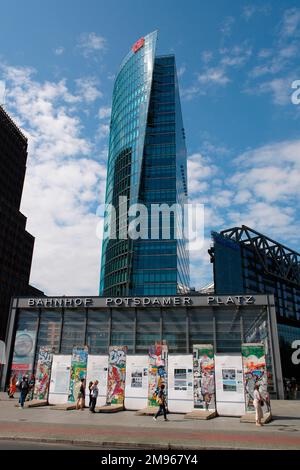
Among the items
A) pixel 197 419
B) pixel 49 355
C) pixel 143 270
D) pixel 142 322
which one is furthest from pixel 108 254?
pixel 197 419

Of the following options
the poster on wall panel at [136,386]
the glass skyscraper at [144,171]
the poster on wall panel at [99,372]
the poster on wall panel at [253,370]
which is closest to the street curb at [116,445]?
the poster on wall panel at [253,370]

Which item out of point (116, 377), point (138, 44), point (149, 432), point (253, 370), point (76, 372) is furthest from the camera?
point (138, 44)

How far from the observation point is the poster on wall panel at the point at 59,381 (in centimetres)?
2628

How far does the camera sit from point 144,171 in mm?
112188

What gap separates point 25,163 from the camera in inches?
5576

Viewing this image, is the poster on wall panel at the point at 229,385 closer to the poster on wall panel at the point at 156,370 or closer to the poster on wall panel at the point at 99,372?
the poster on wall panel at the point at 156,370

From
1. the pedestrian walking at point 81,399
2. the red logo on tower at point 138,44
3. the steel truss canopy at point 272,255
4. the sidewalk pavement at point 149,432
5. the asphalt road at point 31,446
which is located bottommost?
the asphalt road at point 31,446

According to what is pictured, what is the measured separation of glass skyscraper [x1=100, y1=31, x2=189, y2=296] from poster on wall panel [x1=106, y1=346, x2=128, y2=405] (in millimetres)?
72734

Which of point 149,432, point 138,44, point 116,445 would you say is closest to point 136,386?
point 149,432

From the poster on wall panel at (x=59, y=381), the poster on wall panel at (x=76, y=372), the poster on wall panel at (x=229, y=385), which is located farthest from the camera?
the poster on wall panel at (x=59, y=381)

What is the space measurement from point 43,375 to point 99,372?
188 inches

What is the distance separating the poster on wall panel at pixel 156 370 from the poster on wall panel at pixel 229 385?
11.3ft

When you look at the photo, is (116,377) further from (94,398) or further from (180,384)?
(180,384)

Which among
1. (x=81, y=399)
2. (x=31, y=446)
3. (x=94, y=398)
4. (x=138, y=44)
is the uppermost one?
(x=138, y=44)
